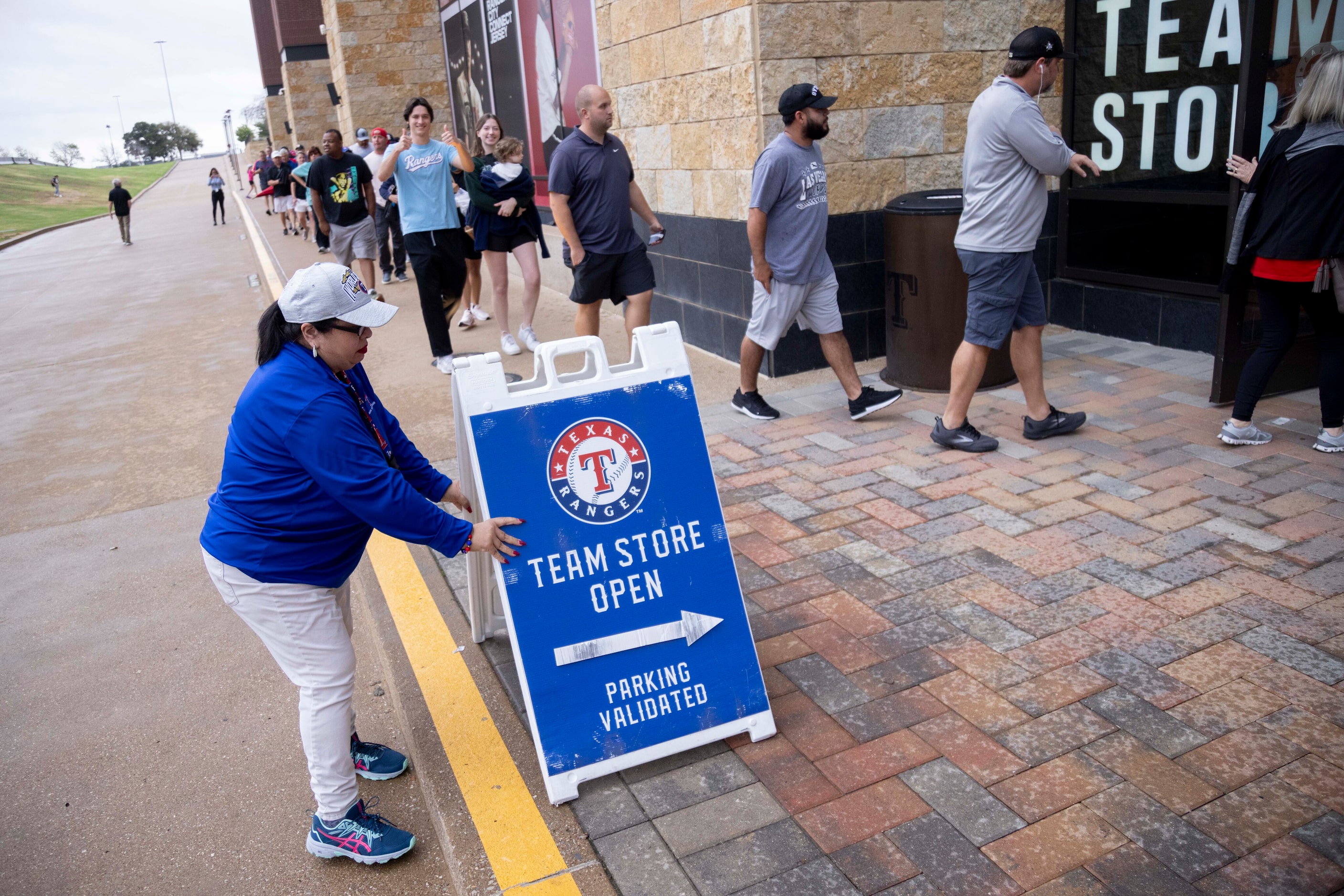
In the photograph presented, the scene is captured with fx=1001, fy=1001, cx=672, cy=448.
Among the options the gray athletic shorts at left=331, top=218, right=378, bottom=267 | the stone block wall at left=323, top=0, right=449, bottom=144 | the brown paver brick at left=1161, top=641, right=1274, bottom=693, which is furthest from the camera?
the stone block wall at left=323, top=0, right=449, bottom=144

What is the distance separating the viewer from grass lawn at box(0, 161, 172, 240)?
4391 centimetres

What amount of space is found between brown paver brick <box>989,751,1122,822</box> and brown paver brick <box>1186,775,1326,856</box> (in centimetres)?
25

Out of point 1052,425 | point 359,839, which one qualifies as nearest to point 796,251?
point 1052,425

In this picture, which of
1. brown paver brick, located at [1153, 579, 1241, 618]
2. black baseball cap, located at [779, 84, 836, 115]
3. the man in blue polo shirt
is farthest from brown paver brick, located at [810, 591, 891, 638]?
the man in blue polo shirt

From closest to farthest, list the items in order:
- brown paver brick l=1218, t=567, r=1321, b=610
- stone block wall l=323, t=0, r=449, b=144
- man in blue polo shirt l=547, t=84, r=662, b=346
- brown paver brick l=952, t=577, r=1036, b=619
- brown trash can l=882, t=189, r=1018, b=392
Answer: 1. brown paver brick l=1218, t=567, r=1321, b=610
2. brown paver brick l=952, t=577, r=1036, b=619
3. brown trash can l=882, t=189, r=1018, b=392
4. man in blue polo shirt l=547, t=84, r=662, b=346
5. stone block wall l=323, t=0, r=449, b=144

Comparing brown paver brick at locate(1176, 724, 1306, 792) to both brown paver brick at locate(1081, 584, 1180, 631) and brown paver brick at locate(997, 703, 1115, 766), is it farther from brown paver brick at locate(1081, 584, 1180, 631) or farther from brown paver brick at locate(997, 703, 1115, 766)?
brown paver brick at locate(1081, 584, 1180, 631)

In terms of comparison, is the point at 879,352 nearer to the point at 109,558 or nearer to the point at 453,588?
the point at 453,588

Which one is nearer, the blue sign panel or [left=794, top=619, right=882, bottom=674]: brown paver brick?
the blue sign panel

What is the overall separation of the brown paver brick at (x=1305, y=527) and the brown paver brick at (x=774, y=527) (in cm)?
198

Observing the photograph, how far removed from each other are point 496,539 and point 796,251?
11.3 feet

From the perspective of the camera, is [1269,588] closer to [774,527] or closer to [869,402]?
[774,527]

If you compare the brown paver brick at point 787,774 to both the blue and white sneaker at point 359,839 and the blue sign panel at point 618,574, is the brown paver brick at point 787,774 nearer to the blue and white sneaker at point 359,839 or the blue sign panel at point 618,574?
the blue sign panel at point 618,574

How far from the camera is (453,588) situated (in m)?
4.43

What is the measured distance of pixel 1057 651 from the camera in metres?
3.46
